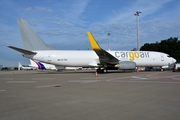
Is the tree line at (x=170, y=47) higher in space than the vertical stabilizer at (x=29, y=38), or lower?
higher

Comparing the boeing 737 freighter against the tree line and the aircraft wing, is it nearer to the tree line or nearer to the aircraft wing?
the aircraft wing

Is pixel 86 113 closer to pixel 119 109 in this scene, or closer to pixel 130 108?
pixel 119 109

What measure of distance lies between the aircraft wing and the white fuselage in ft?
6.31

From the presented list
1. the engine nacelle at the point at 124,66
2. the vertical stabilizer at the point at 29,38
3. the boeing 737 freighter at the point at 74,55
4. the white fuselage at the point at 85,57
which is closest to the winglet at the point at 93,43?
the boeing 737 freighter at the point at 74,55

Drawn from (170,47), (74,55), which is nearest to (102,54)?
(74,55)

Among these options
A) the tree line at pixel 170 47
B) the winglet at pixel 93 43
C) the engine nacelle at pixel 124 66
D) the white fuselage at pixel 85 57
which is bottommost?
the engine nacelle at pixel 124 66

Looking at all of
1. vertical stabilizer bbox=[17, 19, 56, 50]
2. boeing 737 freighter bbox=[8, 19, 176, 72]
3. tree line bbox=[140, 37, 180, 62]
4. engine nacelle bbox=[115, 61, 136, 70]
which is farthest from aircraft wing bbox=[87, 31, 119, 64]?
tree line bbox=[140, 37, 180, 62]

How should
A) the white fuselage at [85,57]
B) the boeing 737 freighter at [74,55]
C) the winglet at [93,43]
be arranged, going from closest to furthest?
the winglet at [93,43]
the boeing 737 freighter at [74,55]
the white fuselage at [85,57]

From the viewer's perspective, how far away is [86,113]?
4539 mm

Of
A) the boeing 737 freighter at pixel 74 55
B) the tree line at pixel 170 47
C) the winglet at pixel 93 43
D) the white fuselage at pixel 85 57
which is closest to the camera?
the winglet at pixel 93 43

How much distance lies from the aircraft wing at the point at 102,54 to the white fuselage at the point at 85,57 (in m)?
1.92

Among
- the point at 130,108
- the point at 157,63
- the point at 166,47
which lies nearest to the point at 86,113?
the point at 130,108

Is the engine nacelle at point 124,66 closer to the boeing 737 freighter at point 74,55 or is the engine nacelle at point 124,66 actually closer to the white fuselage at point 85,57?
the boeing 737 freighter at point 74,55

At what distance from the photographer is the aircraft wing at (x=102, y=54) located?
75.7 ft
